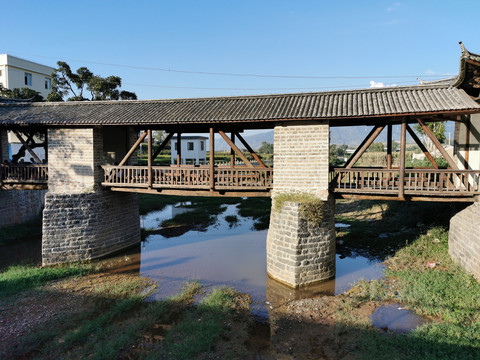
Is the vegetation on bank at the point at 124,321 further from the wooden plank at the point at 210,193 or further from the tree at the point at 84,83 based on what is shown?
the tree at the point at 84,83

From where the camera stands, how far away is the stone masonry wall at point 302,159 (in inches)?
345

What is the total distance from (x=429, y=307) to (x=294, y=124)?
556 cm

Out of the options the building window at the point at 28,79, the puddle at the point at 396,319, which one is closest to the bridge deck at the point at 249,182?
the puddle at the point at 396,319

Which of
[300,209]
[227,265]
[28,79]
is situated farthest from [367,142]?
[28,79]

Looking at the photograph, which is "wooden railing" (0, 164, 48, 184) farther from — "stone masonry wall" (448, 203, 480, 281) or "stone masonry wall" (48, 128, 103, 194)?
"stone masonry wall" (448, 203, 480, 281)

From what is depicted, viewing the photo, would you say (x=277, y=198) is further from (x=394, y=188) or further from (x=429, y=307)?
(x=429, y=307)

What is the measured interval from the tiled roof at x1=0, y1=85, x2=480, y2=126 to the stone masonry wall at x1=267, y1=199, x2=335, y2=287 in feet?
8.94

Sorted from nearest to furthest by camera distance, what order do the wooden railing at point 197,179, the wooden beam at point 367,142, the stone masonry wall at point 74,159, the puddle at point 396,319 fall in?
the puddle at point 396,319 < the wooden beam at point 367,142 < the wooden railing at point 197,179 < the stone masonry wall at point 74,159

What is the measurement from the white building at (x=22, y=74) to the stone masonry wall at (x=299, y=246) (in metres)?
35.2

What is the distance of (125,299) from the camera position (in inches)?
322

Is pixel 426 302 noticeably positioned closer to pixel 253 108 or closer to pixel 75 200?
pixel 253 108

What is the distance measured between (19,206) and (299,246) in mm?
13650

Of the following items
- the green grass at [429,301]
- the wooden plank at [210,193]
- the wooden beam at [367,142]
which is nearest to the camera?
the green grass at [429,301]

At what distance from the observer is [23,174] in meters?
12.3
